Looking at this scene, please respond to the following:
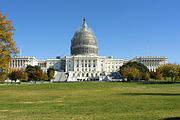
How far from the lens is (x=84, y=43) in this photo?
14825 centimetres

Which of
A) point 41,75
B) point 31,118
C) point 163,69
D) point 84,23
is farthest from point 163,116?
point 84,23

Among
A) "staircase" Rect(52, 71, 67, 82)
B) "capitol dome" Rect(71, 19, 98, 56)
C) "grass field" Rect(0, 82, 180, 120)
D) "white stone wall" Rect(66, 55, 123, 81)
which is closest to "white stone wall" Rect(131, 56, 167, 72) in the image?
"white stone wall" Rect(66, 55, 123, 81)

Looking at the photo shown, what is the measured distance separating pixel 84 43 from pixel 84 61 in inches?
728

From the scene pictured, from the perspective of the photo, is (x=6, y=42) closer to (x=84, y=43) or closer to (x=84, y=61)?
(x=84, y=61)

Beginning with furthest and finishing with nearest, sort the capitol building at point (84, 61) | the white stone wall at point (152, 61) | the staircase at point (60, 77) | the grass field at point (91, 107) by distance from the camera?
the white stone wall at point (152, 61), the capitol building at point (84, 61), the staircase at point (60, 77), the grass field at point (91, 107)

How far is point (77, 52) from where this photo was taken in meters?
151

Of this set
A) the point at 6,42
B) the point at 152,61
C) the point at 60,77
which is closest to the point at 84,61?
the point at 60,77

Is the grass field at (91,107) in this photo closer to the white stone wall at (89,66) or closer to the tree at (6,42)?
the tree at (6,42)

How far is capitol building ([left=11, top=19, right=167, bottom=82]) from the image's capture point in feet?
440

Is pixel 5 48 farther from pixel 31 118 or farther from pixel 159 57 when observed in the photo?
pixel 159 57

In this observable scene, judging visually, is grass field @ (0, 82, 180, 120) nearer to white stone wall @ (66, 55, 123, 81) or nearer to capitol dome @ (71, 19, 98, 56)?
white stone wall @ (66, 55, 123, 81)

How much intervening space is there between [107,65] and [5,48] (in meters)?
127

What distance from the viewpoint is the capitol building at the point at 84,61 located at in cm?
13400

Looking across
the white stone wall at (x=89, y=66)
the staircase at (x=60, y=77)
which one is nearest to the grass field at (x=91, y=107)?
the staircase at (x=60, y=77)
